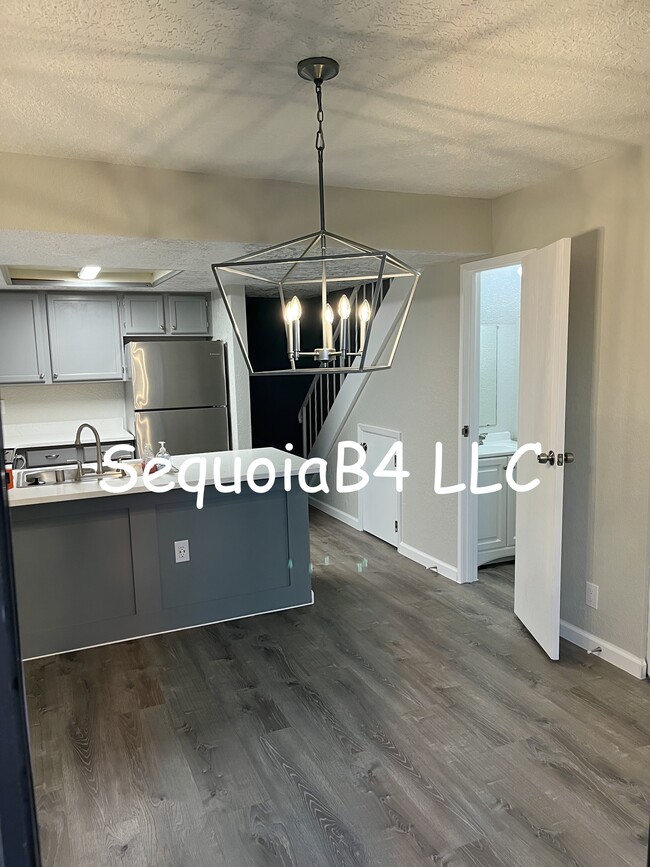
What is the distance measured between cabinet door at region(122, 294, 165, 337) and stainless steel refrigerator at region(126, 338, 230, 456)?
0.29 metres

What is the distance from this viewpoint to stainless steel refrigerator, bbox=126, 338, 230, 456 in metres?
5.23

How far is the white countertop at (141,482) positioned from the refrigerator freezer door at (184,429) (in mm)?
1221

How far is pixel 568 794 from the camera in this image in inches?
86.8

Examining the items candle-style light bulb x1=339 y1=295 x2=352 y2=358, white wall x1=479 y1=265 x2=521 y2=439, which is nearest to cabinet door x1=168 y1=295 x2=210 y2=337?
white wall x1=479 y1=265 x2=521 y2=439

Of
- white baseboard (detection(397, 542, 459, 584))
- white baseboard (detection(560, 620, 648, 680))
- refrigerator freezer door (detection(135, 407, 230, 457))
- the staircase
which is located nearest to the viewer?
white baseboard (detection(560, 620, 648, 680))

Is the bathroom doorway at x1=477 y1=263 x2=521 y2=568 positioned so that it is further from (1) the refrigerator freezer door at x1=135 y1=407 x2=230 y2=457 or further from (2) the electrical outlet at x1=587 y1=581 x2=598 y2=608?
(1) the refrigerator freezer door at x1=135 y1=407 x2=230 y2=457

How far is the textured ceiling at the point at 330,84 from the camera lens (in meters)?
1.61

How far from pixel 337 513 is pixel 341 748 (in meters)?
3.54

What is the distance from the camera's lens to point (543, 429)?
10.5ft

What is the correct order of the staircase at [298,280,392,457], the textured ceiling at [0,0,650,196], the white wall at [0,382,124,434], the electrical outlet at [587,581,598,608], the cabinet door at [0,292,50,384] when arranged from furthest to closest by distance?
the staircase at [298,280,392,457] → the white wall at [0,382,124,434] → the cabinet door at [0,292,50,384] → the electrical outlet at [587,581,598,608] → the textured ceiling at [0,0,650,196]

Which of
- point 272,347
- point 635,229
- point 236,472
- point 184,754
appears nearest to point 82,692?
point 184,754

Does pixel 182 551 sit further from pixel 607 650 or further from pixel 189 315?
pixel 189 315

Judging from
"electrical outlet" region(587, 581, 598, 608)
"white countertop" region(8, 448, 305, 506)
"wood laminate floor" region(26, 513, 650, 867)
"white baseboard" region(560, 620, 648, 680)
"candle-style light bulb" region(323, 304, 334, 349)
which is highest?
"candle-style light bulb" region(323, 304, 334, 349)

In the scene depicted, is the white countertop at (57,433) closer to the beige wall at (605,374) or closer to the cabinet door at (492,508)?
the cabinet door at (492,508)
